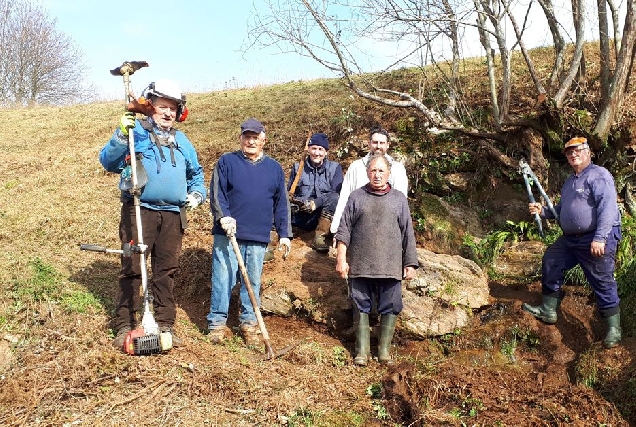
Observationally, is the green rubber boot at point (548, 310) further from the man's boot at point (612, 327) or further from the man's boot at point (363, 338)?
the man's boot at point (363, 338)

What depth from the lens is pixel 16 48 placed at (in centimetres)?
2766

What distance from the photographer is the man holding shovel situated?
531 cm

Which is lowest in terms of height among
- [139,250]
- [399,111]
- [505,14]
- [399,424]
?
[399,424]

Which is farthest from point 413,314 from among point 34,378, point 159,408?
point 34,378

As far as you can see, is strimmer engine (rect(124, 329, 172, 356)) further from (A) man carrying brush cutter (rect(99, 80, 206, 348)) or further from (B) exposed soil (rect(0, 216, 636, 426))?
(A) man carrying brush cutter (rect(99, 80, 206, 348))

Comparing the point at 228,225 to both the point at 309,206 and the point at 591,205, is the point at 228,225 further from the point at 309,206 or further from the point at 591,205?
the point at 591,205

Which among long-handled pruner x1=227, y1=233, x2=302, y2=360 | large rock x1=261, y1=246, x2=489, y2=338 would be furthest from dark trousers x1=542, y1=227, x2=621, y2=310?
long-handled pruner x1=227, y1=233, x2=302, y2=360

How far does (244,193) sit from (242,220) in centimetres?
28

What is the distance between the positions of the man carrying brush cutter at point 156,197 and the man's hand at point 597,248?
12.9 ft

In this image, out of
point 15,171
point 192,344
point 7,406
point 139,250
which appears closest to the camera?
point 7,406

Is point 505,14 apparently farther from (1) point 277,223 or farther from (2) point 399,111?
(1) point 277,223

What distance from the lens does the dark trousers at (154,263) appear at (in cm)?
472

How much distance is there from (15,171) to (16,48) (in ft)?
68.6

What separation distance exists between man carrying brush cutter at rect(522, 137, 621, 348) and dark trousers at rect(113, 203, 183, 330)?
13.3 ft
